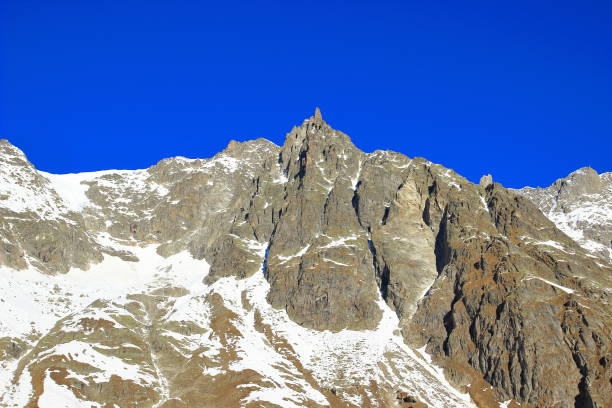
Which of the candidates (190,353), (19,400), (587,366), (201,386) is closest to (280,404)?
(201,386)

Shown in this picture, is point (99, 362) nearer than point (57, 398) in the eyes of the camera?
No

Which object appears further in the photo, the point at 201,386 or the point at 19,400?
the point at 201,386

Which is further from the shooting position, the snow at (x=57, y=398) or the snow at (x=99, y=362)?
the snow at (x=99, y=362)

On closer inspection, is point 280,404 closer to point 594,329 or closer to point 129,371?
point 129,371

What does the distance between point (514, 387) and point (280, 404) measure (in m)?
65.0

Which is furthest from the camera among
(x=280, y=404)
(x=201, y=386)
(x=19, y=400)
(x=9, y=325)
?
(x=9, y=325)

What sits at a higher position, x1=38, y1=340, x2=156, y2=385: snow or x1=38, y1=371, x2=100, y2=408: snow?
x1=38, y1=340, x2=156, y2=385: snow

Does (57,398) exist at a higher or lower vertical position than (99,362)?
lower

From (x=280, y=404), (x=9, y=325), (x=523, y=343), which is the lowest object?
(x=280, y=404)

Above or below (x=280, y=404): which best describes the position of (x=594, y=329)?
above

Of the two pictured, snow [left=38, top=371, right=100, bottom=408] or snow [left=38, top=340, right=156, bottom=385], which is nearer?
snow [left=38, top=371, right=100, bottom=408]

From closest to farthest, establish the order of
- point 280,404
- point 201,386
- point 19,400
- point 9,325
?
point 19,400
point 280,404
point 201,386
point 9,325

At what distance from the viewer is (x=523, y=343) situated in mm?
186625

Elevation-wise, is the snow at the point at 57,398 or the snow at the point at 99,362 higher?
the snow at the point at 99,362
